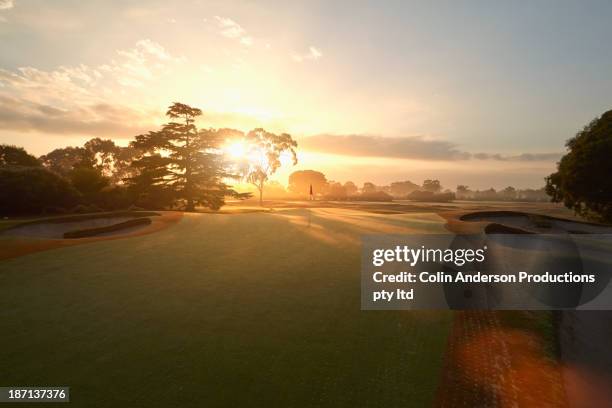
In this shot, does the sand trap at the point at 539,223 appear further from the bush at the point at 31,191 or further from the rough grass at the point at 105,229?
the bush at the point at 31,191

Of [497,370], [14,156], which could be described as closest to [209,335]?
[497,370]

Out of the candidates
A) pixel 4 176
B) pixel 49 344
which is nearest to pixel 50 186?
pixel 4 176

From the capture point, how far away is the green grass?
6.39 meters

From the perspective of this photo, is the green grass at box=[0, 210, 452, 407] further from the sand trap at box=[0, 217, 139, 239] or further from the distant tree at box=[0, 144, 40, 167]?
the distant tree at box=[0, 144, 40, 167]

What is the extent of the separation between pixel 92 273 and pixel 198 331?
7.84 meters

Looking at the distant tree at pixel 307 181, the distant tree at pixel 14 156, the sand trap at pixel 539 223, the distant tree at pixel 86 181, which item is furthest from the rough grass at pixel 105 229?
the distant tree at pixel 307 181

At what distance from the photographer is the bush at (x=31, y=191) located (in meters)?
30.4

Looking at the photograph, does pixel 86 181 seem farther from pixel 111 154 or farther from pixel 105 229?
pixel 111 154

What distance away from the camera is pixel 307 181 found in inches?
7111

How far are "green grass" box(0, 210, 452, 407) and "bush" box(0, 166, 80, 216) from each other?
2149 cm

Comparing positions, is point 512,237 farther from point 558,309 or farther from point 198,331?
point 198,331

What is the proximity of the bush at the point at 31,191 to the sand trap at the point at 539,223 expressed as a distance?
44.7m

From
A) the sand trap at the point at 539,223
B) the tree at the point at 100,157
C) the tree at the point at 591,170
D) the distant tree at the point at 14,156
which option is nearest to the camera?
the tree at the point at 591,170

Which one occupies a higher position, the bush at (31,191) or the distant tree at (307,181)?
the distant tree at (307,181)
